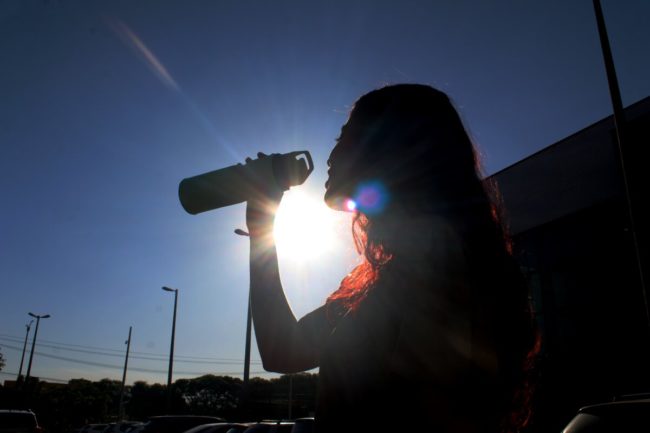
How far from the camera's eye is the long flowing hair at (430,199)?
3.86ft

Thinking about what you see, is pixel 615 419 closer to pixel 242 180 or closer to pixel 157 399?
pixel 242 180

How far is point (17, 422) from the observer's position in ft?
59.9

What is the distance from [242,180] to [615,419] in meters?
2.12

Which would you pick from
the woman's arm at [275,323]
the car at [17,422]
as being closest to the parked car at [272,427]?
the woman's arm at [275,323]

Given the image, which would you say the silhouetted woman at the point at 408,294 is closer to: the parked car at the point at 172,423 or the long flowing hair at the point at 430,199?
the long flowing hair at the point at 430,199

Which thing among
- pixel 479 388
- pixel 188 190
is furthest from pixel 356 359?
pixel 188 190

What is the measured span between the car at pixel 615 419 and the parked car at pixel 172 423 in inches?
426

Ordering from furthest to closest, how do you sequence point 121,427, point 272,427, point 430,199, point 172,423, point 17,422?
point 121,427 < point 17,422 < point 172,423 < point 272,427 < point 430,199

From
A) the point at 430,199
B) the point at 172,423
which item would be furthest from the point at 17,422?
the point at 430,199

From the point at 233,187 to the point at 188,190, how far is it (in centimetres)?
28

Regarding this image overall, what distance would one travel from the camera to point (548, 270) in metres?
14.9

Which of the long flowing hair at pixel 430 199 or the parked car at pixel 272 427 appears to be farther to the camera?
the parked car at pixel 272 427

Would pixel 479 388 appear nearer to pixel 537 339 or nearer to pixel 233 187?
pixel 537 339

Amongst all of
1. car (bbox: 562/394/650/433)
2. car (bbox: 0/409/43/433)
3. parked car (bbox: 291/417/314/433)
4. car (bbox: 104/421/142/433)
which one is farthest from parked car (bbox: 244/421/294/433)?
car (bbox: 104/421/142/433)
